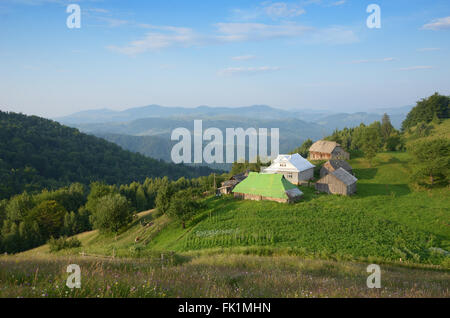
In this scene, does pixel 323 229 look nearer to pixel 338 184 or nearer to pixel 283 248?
pixel 283 248

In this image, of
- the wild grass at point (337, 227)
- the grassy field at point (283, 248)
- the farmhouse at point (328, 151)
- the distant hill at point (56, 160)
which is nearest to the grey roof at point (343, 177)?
the wild grass at point (337, 227)

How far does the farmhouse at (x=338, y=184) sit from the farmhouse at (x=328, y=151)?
725 inches

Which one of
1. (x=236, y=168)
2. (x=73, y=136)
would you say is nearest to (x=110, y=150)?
(x=73, y=136)

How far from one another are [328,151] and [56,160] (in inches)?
4537

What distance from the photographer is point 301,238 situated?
25.8 metres

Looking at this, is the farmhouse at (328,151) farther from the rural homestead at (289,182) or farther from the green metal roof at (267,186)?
the green metal roof at (267,186)

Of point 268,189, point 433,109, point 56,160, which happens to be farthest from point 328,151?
point 56,160

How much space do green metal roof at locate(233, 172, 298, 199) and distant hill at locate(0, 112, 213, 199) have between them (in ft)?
262

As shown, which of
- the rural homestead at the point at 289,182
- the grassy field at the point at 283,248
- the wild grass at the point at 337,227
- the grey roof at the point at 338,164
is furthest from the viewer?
the grey roof at the point at 338,164

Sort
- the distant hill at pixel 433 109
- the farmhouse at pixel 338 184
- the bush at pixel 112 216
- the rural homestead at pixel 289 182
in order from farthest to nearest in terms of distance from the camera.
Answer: the distant hill at pixel 433 109 → the bush at pixel 112 216 → the farmhouse at pixel 338 184 → the rural homestead at pixel 289 182

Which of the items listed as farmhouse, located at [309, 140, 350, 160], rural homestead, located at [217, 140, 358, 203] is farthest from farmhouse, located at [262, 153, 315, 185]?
farmhouse, located at [309, 140, 350, 160]

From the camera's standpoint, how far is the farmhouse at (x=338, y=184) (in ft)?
134
